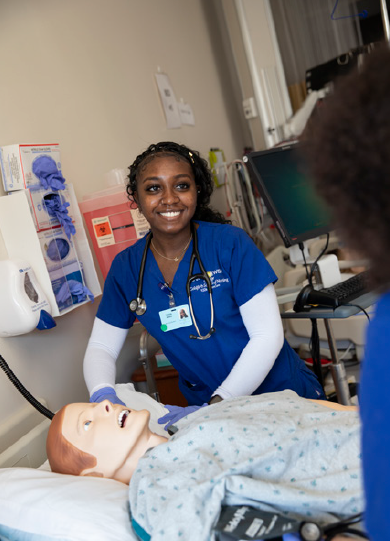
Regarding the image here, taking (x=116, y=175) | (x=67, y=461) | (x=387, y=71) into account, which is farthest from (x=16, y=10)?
(x=387, y=71)

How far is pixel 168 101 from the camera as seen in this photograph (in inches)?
124

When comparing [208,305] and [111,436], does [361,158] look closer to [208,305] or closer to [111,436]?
[111,436]

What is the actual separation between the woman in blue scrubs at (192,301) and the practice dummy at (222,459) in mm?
319

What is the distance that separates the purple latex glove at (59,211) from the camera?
1.88m

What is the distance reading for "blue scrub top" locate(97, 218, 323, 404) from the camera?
172 cm

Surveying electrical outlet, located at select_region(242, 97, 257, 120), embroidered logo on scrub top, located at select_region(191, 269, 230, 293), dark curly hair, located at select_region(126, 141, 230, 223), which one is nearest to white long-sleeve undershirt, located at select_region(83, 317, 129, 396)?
embroidered logo on scrub top, located at select_region(191, 269, 230, 293)

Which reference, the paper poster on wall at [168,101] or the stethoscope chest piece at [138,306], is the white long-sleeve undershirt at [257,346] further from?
the paper poster on wall at [168,101]

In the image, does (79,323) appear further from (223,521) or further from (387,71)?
(387,71)

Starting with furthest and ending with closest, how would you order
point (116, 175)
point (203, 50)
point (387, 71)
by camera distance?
point (203, 50) → point (116, 175) → point (387, 71)

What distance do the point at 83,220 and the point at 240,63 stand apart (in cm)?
240

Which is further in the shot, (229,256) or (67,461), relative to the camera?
(229,256)

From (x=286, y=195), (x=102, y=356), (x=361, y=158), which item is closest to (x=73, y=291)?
(x=102, y=356)

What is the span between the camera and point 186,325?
1723mm

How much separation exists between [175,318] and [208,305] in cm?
11
